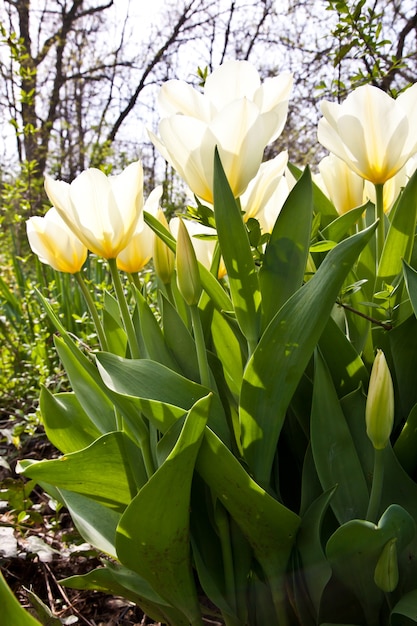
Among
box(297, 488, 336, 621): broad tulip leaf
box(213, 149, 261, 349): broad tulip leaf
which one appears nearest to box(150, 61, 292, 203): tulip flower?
box(213, 149, 261, 349): broad tulip leaf

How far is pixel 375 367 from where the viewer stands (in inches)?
22.7

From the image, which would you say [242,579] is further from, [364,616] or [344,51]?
[344,51]

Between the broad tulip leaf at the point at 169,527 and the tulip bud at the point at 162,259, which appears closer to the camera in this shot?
the broad tulip leaf at the point at 169,527

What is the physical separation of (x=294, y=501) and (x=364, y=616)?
168mm

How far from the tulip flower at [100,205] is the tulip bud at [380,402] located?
1.18 ft

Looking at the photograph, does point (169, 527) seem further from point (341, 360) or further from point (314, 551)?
point (341, 360)

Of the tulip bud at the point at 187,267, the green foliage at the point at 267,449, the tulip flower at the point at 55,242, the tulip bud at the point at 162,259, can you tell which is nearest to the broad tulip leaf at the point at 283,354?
the green foliage at the point at 267,449

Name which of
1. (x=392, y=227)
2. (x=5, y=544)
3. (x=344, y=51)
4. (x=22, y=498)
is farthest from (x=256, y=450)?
(x=344, y=51)

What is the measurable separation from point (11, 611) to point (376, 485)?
37 centimetres

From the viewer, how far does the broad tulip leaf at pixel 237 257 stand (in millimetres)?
653

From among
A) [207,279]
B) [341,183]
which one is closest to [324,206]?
[341,183]

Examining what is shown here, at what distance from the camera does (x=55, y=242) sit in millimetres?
833

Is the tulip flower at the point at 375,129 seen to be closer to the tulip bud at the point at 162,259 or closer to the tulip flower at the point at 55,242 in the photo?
the tulip bud at the point at 162,259

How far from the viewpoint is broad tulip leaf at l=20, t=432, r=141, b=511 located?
0.65m
